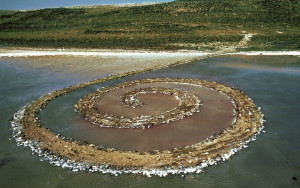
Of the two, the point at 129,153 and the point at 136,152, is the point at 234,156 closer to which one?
the point at 136,152

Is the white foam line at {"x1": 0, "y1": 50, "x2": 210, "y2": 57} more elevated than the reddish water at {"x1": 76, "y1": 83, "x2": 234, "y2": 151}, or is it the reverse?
the white foam line at {"x1": 0, "y1": 50, "x2": 210, "y2": 57}

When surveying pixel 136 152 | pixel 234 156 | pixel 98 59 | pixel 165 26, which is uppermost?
pixel 165 26

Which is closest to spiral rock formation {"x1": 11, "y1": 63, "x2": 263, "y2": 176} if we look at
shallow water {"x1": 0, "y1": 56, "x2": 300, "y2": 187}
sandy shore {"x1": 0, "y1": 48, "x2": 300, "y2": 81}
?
shallow water {"x1": 0, "y1": 56, "x2": 300, "y2": 187}

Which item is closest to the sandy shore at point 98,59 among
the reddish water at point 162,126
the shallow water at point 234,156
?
the shallow water at point 234,156

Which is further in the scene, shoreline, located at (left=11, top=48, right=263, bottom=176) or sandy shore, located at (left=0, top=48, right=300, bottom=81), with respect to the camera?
sandy shore, located at (left=0, top=48, right=300, bottom=81)

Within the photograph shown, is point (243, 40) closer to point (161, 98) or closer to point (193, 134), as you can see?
point (161, 98)

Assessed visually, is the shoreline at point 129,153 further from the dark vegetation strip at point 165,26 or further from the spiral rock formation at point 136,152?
the dark vegetation strip at point 165,26

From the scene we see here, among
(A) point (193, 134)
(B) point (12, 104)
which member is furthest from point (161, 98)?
(B) point (12, 104)

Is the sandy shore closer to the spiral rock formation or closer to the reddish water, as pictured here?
the reddish water

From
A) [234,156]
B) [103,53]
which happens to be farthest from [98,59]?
[234,156]
